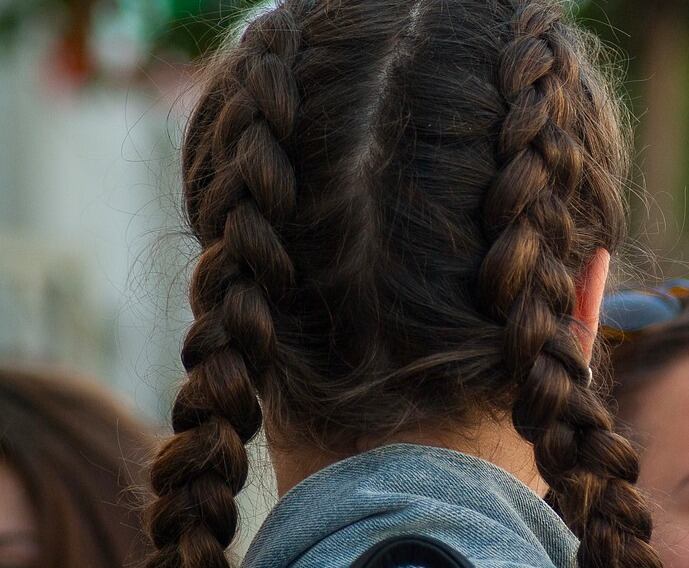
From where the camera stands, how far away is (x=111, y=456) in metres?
2.21

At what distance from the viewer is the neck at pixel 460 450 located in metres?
1.21

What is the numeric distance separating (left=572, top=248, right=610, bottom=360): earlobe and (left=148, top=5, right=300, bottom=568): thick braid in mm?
344

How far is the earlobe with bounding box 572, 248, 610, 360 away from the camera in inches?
49.0

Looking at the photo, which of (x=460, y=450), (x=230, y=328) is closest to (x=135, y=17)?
(x=230, y=328)

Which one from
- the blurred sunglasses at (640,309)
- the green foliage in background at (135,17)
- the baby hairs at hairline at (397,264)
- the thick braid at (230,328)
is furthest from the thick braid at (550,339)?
the green foliage in background at (135,17)

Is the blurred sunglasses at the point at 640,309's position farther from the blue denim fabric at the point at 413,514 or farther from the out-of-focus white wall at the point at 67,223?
the out-of-focus white wall at the point at 67,223

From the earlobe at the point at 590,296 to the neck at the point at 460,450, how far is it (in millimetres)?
136

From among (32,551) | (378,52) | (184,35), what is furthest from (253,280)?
(184,35)

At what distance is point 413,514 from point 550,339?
237 millimetres

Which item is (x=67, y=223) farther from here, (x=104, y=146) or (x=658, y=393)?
(x=658, y=393)

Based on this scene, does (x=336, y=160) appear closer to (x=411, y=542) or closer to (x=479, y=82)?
(x=479, y=82)

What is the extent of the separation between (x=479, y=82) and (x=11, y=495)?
1337 mm

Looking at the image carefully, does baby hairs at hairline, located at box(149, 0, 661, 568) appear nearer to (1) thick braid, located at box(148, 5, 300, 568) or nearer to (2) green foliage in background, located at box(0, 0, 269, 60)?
(1) thick braid, located at box(148, 5, 300, 568)

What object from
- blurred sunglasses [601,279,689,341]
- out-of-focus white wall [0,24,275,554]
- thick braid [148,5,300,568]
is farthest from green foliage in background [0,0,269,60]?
thick braid [148,5,300,568]
